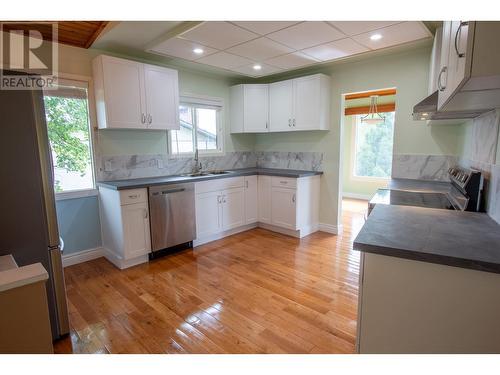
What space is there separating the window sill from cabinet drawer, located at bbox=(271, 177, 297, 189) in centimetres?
232

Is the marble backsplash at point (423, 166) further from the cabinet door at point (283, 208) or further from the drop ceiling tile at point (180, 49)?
the drop ceiling tile at point (180, 49)

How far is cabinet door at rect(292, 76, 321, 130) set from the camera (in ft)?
12.7

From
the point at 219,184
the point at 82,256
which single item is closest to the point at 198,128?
the point at 219,184

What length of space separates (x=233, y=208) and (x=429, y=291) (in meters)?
3.07

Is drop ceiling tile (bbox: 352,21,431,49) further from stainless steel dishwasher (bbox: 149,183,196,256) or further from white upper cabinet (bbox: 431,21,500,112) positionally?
stainless steel dishwasher (bbox: 149,183,196,256)

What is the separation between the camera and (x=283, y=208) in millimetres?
4012

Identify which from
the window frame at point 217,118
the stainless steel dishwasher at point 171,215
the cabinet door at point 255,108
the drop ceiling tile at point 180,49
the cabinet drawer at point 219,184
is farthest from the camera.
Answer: the cabinet door at point 255,108

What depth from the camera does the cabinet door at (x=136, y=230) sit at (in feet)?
9.83

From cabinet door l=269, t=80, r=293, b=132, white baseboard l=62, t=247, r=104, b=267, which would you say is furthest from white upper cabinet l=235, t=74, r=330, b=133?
white baseboard l=62, t=247, r=104, b=267

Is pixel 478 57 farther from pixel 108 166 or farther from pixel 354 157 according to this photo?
pixel 354 157

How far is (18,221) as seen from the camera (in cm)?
168

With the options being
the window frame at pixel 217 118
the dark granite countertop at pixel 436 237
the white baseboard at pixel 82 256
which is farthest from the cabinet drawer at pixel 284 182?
the white baseboard at pixel 82 256

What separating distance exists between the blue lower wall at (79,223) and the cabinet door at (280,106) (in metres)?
2.69
